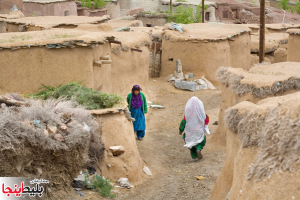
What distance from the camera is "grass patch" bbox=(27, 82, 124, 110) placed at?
7609mm

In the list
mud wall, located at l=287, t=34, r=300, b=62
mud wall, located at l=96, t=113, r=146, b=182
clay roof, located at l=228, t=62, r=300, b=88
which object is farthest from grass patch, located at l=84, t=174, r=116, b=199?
mud wall, located at l=287, t=34, r=300, b=62

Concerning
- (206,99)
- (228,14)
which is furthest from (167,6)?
(206,99)

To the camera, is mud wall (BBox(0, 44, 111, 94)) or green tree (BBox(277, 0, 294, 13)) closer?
mud wall (BBox(0, 44, 111, 94))

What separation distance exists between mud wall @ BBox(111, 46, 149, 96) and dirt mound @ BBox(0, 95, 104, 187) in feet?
18.7

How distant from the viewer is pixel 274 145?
11.8 ft

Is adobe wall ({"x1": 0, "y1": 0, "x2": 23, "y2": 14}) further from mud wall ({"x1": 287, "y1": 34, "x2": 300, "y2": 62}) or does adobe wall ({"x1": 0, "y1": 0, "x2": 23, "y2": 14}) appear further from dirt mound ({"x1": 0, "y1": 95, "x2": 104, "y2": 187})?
dirt mound ({"x1": 0, "y1": 95, "x2": 104, "y2": 187})

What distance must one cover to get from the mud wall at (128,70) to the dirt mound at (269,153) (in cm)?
788

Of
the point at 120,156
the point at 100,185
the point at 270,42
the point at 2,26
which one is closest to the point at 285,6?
the point at 270,42

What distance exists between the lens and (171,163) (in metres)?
8.73

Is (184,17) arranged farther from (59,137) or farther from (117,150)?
(59,137)

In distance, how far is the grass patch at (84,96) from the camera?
7609 millimetres

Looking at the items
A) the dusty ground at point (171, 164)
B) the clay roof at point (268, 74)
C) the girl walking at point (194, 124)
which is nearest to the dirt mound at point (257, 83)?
the clay roof at point (268, 74)

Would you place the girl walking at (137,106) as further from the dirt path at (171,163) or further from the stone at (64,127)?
the stone at (64,127)

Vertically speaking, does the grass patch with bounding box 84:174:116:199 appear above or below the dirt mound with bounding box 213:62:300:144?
below
